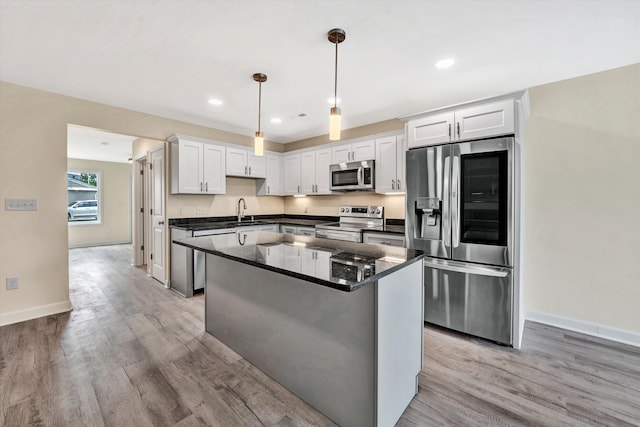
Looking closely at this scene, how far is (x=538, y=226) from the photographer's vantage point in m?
3.07

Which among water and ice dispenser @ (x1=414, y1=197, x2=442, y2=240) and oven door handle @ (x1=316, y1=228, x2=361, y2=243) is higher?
water and ice dispenser @ (x1=414, y1=197, x2=442, y2=240)

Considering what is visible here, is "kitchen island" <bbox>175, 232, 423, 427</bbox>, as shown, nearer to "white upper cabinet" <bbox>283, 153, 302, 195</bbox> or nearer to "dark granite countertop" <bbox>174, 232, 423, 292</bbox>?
"dark granite countertop" <bbox>174, 232, 423, 292</bbox>

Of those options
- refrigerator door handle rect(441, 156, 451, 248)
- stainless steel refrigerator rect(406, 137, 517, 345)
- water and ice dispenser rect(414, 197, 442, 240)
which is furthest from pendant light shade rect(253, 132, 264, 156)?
refrigerator door handle rect(441, 156, 451, 248)

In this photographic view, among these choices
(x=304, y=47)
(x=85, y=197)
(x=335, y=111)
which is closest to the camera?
(x=335, y=111)

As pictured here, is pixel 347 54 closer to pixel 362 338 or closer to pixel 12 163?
pixel 362 338

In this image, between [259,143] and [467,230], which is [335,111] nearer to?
[259,143]

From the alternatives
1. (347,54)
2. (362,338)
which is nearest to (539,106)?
(347,54)

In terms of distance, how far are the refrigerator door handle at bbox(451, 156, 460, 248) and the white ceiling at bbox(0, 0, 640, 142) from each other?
0.94 m

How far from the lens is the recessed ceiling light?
2.53 m

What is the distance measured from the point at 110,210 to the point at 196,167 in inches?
232

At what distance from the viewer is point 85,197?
8.09 m

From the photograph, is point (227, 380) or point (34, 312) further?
point (34, 312)

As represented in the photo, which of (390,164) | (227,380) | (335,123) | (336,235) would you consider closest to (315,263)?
(335,123)

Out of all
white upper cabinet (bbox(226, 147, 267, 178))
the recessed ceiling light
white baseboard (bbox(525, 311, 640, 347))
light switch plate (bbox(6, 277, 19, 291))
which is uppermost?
the recessed ceiling light
